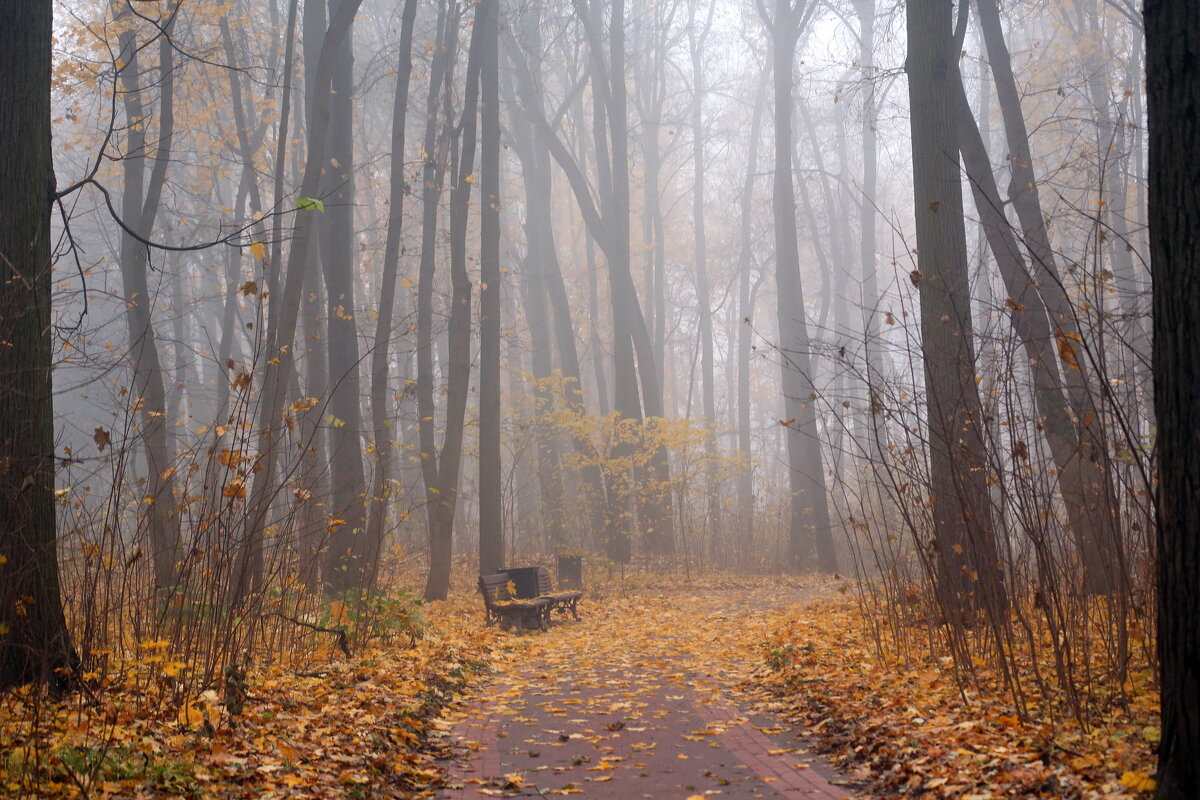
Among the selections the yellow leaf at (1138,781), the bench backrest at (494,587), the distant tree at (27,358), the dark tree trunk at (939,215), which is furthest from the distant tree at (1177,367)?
the bench backrest at (494,587)

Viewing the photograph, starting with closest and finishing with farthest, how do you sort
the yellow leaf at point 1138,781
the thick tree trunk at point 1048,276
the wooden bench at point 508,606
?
1. the yellow leaf at point 1138,781
2. the thick tree trunk at point 1048,276
3. the wooden bench at point 508,606

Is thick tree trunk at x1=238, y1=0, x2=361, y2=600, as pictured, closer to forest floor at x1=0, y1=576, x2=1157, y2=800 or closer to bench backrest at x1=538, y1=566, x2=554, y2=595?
bench backrest at x1=538, y1=566, x2=554, y2=595

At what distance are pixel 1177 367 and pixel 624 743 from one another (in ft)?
12.5

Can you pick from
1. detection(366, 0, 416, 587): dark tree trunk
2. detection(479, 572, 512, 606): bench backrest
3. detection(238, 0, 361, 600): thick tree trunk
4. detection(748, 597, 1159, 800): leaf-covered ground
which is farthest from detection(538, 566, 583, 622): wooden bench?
detection(748, 597, 1159, 800): leaf-covered ground

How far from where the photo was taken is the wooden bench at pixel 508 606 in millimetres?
11336

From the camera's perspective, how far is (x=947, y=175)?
8.94 metres

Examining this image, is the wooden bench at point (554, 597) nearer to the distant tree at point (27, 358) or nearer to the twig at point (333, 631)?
the twig at point (333, 631)

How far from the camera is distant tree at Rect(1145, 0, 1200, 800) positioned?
3.18 meters

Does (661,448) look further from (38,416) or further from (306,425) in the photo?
(38,416)

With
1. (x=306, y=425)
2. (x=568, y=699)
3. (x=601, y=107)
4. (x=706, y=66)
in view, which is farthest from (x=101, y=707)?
(x=706, y=66)

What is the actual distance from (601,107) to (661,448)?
29.3 feet

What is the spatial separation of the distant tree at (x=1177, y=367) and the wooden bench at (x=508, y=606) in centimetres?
862

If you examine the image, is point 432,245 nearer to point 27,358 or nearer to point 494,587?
point 494,587

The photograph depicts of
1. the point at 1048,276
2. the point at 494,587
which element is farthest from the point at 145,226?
the point at 1048,276
